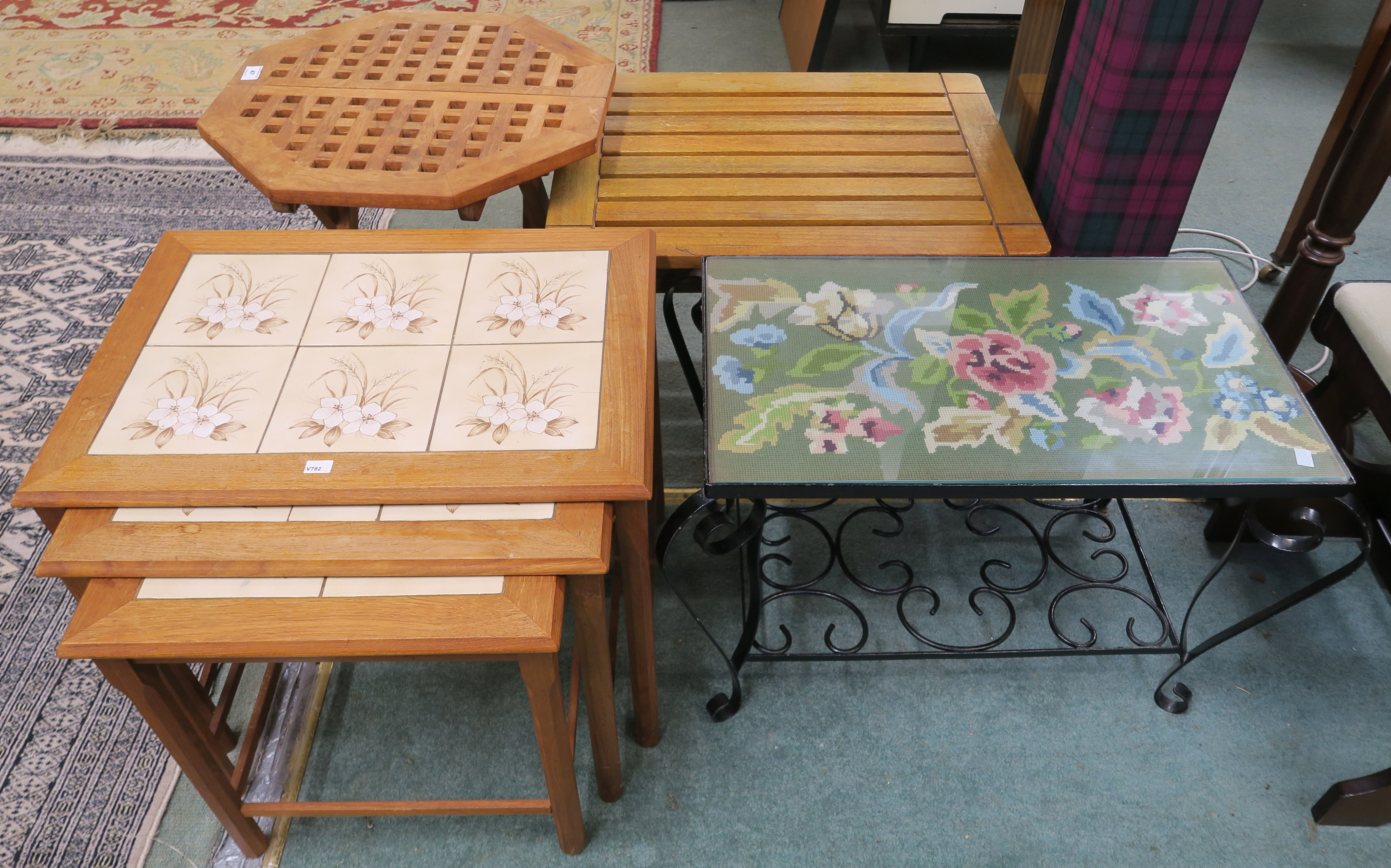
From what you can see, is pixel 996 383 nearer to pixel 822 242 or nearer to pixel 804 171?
pixel 822 242

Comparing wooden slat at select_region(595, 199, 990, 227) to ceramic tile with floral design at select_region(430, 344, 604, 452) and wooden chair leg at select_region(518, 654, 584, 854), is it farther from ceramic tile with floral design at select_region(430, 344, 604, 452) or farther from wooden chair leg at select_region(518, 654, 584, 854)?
wooden chair leg at select_region(518, 654, 584, 854)

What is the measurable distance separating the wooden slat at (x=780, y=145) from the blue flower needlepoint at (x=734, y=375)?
1.94ft

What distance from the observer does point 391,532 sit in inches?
40.9

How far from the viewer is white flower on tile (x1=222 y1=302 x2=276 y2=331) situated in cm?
125

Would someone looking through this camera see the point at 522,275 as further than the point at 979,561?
No

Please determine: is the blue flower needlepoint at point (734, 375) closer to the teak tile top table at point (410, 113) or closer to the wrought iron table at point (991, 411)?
the wrought iron table at point (991, 411)

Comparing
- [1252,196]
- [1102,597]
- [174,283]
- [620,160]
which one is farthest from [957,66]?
[174,283]

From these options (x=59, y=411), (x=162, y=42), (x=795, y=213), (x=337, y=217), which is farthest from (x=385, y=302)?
(x=162, y=42)

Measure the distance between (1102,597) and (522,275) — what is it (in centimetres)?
119

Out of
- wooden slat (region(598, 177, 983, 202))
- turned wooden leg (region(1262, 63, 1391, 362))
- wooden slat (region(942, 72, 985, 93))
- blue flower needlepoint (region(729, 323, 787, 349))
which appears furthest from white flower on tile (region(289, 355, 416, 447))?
turned wooden leg (region(1262, 63, 1391, 362))

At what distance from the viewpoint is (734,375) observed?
4.14 feet

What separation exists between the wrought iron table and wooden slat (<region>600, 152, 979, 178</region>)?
0.80 ft

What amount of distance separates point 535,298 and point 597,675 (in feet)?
1.70

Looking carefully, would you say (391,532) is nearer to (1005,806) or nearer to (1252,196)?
(1005,806)
